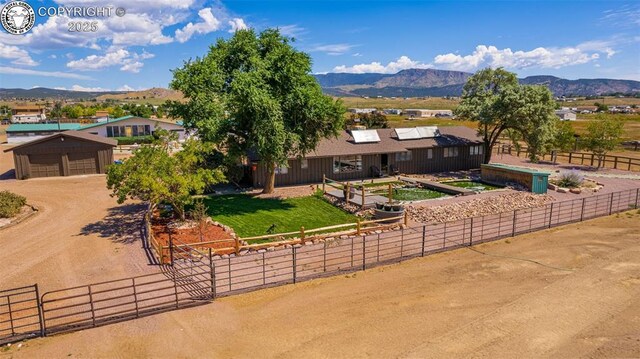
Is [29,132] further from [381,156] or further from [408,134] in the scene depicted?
[408,134]

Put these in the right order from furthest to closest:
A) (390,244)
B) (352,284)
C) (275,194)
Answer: (275,194)
(390,244)
(352,284)

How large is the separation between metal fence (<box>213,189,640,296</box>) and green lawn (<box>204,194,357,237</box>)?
331cm

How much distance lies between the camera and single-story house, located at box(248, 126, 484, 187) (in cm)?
3238

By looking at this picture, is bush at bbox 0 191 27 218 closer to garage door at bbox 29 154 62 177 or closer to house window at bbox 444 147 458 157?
garage door at bbox 29 154 62 177

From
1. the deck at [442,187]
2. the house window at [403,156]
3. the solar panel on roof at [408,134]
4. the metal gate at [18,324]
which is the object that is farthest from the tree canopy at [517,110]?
the metal gate at [18,324]

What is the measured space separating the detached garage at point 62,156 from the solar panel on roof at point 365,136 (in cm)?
2106

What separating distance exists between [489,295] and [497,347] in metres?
3.33

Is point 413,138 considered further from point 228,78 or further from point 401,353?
point 401,353

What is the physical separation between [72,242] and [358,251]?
1335 centimetres

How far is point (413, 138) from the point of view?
3794 cm

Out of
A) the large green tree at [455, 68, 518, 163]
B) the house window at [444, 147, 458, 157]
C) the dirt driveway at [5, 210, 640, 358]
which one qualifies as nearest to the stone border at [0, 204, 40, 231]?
the dirt driveway at [5, 210, 640, 358]

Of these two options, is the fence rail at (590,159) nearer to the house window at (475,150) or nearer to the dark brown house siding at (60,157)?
the house window at (475,150)

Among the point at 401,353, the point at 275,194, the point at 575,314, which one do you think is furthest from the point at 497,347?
the point at 275,194

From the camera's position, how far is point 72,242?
20.1 m
